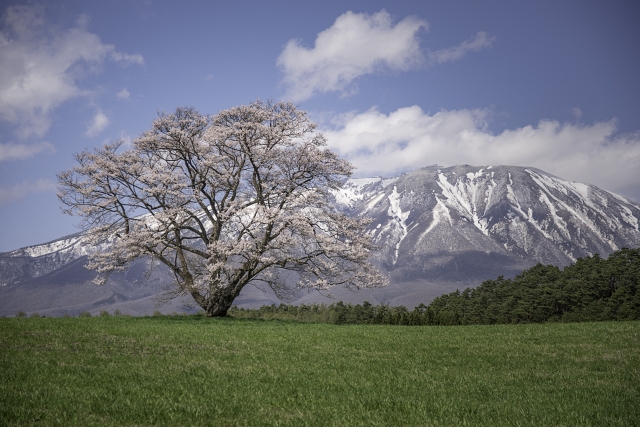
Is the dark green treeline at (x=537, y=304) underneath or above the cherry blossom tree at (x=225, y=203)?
underneath

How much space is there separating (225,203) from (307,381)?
25354 millimetres

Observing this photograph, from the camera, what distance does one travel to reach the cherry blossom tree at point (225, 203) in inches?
1350

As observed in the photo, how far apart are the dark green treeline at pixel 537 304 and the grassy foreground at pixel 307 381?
2124cm

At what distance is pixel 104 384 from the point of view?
453 inches

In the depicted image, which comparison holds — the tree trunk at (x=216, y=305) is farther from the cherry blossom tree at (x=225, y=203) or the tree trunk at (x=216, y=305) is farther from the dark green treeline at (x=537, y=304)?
the dark green treeline at (x=537, y=304)

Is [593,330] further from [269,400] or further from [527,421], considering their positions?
[269,400]

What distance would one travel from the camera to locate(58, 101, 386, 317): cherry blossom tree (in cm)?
3428

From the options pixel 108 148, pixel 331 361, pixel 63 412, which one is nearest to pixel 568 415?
pixel 331 361

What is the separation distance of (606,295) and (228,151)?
1464 inches

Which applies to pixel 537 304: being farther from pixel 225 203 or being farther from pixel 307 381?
pixel 307 381

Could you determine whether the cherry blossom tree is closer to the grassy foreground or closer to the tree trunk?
the tree trunk

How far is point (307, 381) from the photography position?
12672mm

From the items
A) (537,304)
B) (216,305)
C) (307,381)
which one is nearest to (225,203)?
(216,305)

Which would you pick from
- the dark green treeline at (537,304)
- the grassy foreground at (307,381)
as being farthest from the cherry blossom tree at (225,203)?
the grassy foreground at (307,381)
